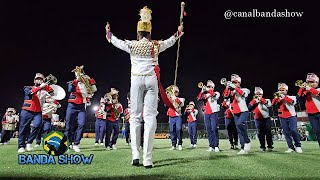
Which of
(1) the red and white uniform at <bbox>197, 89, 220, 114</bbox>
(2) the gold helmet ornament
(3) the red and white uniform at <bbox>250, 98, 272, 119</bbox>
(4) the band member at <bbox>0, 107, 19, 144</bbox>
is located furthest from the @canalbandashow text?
(4) the band member at <bbox>0, 107, 19, 144</bbox>

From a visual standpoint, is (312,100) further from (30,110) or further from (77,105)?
(30,110)

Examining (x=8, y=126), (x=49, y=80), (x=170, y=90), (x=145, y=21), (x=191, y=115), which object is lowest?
(x=8, y=126)

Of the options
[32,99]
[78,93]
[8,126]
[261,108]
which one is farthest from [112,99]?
[8,126]

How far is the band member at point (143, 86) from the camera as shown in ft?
17.9

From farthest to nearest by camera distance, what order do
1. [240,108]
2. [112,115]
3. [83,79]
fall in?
[112,115], [83,79], [240,108]

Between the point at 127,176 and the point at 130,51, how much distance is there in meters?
2.66

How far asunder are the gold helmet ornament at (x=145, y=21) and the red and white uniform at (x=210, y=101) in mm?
6261

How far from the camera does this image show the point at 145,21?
5.80 meters

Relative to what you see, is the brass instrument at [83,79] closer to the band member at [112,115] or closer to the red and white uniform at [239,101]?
the band member at [112,115]

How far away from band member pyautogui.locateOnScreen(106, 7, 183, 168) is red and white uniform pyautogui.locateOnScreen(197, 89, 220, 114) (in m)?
6.08

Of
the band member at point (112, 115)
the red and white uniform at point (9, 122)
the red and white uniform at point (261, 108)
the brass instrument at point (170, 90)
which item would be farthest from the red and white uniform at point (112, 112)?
the red and white uniform at point (9, 122)

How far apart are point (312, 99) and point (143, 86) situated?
627 cm

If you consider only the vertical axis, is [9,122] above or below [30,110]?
below

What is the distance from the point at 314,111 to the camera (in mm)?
8617
